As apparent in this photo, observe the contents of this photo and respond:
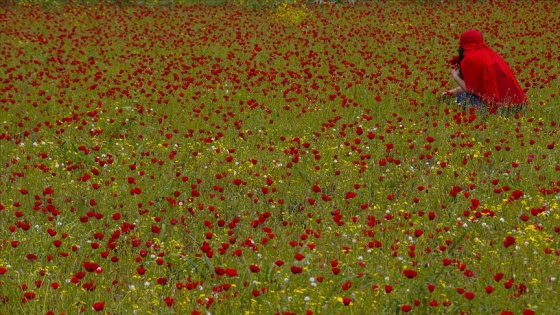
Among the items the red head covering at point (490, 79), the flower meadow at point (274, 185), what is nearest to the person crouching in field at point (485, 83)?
the red head covering at point (490, 79)

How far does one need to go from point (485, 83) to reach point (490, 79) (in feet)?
0.28

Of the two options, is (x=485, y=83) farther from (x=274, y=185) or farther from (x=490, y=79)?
(x=274, y=185)

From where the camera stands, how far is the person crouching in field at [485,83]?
30.8ft

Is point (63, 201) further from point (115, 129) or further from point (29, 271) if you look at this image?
point (115, 129)

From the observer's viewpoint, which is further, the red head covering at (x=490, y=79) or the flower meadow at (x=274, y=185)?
the red head covering at (x=490, y=79)

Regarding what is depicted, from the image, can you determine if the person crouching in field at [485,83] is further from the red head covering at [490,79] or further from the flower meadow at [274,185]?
the flower meadow at [274,185]

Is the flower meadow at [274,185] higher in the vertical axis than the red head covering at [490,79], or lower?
lower

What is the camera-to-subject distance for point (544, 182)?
652 centimetres

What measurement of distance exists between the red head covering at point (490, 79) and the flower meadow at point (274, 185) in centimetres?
26

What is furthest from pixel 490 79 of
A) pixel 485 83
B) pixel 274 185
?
pixel 274 185

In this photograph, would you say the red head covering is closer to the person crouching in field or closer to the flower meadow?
the person crouching in field

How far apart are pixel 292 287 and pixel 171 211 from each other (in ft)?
6.51

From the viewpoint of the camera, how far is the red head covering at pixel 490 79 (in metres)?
9.44

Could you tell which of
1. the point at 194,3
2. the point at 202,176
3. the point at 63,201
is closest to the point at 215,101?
the point at 202,176
